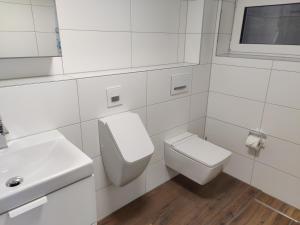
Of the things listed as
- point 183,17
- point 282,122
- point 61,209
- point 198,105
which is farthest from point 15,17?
point 282,122

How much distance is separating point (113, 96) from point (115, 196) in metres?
0.78

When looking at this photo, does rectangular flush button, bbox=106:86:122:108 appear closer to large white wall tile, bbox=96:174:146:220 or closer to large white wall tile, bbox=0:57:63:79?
large white wall tile, bbox=0:57:63:79

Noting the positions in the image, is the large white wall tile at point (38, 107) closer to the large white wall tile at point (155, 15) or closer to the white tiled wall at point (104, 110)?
A: the white tiled wall at point (104, 110)

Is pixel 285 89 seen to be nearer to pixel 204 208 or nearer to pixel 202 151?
pixel 202 151

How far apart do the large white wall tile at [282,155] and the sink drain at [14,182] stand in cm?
Answer: 179

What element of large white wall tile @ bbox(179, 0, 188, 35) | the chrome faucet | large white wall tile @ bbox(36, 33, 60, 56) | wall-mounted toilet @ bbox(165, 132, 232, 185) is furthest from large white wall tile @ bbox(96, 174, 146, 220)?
large white wall tile @ bbox(179, 0, 188, 35)

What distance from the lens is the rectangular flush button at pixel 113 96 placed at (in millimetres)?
1463

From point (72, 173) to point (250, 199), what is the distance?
1.61m

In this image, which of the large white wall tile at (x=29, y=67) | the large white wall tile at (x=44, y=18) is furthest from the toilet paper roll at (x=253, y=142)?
the large white wall tile at (x=44, y=18)

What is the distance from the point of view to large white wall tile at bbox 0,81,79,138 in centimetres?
111

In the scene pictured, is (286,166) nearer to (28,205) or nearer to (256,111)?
(256,111)

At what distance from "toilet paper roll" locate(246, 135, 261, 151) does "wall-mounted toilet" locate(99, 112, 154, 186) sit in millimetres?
947

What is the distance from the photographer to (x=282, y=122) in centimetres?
179

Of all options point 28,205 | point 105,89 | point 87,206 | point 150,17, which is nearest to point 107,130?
point 105,89
